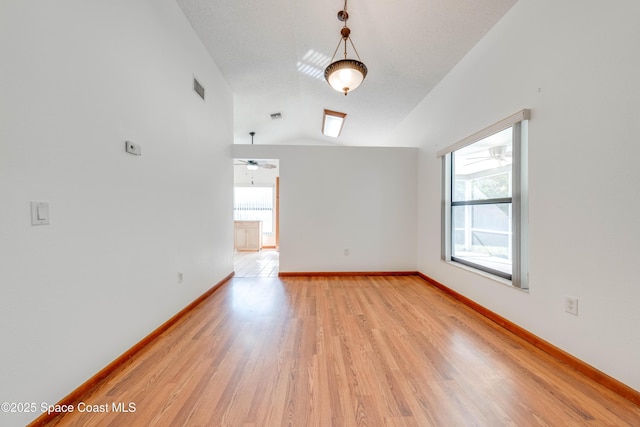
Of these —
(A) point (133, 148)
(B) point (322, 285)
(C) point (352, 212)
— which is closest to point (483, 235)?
(C) point (352, 212)

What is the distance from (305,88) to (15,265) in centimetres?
405

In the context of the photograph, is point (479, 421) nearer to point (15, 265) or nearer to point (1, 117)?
point (15, 265)

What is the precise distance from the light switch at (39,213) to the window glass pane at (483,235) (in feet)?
11.2

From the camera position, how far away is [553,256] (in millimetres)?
1827

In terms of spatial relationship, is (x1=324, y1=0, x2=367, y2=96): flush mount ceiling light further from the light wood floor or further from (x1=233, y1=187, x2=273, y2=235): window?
(x1=233, y1=187, x2=273, y2=235): window

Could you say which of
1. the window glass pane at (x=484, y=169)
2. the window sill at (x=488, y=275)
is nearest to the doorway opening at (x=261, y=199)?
the window glass pane at (x=484, y=169)

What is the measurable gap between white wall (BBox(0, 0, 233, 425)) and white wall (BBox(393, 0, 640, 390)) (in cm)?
319

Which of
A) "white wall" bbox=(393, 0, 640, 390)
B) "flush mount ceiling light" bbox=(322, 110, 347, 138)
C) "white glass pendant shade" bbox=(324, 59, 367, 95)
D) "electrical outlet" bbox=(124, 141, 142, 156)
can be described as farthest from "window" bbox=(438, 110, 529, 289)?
"electrical outlet" bbox=(124, 141, 142, 156)

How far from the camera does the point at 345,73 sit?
7.63 ft

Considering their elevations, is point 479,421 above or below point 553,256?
below

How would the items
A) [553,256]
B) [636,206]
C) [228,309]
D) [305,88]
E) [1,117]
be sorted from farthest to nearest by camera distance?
[305,88], [228,309], [553,256], [636,206], [1,117]

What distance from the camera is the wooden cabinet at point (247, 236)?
6934mm

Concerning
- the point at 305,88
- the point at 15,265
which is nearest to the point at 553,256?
the point at 15,265

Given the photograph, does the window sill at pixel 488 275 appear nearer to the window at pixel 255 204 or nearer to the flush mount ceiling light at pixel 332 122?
the flush mount ceiling light at pixel 332 122
